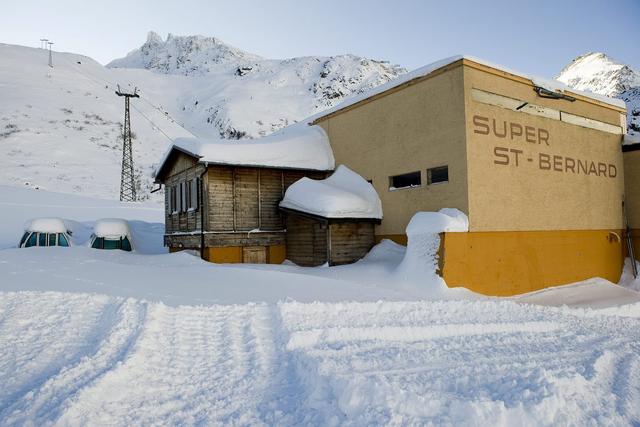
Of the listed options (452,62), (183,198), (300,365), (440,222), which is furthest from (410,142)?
(300,365)

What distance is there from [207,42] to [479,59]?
157 m

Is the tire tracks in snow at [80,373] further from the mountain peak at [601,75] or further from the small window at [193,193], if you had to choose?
the mountain peak at [601,75]

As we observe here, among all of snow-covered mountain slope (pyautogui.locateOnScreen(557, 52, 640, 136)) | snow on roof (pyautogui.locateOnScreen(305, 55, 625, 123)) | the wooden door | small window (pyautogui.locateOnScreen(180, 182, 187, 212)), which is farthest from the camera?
snow-covered mountain slope (pyautogui.locateOnScreen(557, 52, 640, 136))

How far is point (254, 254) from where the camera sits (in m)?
15.2

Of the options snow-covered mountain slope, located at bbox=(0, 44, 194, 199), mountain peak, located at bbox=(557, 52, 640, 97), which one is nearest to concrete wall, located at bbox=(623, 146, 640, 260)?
snow-covered mountain slope, located at bbox=(0, 44, 194, 199)

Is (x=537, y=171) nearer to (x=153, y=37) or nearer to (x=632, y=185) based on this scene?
(x=632, y=185)

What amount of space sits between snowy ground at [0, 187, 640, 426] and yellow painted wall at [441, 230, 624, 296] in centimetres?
130

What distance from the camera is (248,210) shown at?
15.2 meters

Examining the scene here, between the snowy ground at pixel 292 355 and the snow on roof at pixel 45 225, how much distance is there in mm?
9905

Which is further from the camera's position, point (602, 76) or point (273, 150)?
point (602, 76)

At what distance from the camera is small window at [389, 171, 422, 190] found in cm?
1371

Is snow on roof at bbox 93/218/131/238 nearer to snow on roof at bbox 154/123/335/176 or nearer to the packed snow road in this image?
snow on roof at bbox 154/123/335/176

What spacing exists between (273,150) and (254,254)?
420 cm

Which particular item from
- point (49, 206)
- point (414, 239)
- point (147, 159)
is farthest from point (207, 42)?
point (414, 239)
